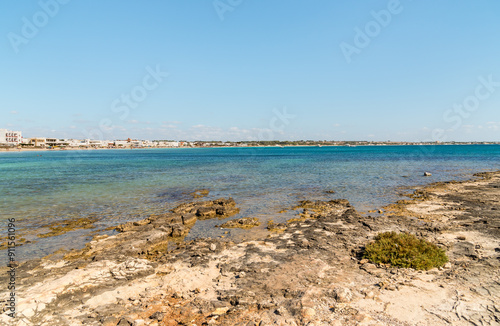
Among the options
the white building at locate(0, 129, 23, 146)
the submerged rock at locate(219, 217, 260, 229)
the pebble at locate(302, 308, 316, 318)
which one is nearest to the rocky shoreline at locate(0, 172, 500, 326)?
the pebble at locate(302, 308, 316, 318)

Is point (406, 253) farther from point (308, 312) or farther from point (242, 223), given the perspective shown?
point (242, 223)

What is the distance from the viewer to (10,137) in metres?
188

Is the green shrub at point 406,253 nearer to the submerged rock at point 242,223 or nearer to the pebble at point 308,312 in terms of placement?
the pebble at point 308,312

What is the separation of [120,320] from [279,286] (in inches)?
172

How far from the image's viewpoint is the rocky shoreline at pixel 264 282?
629 cm

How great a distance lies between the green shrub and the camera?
28.2 ft

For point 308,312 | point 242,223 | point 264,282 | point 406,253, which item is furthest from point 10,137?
point 406,253

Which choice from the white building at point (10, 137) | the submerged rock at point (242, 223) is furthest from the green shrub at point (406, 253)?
the white building at point (10, 137)

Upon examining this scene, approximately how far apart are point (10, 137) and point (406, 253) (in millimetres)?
257073

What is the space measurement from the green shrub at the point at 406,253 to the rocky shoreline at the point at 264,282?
1.00 feet

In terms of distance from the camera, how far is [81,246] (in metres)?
12.3

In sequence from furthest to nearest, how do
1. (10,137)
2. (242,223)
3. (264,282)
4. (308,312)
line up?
(10,137), (242,223), (264,282), (308,312)

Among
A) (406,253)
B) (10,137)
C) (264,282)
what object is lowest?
(264,282)

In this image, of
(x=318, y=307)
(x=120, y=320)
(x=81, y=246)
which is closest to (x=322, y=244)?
(x=318, y=307)
